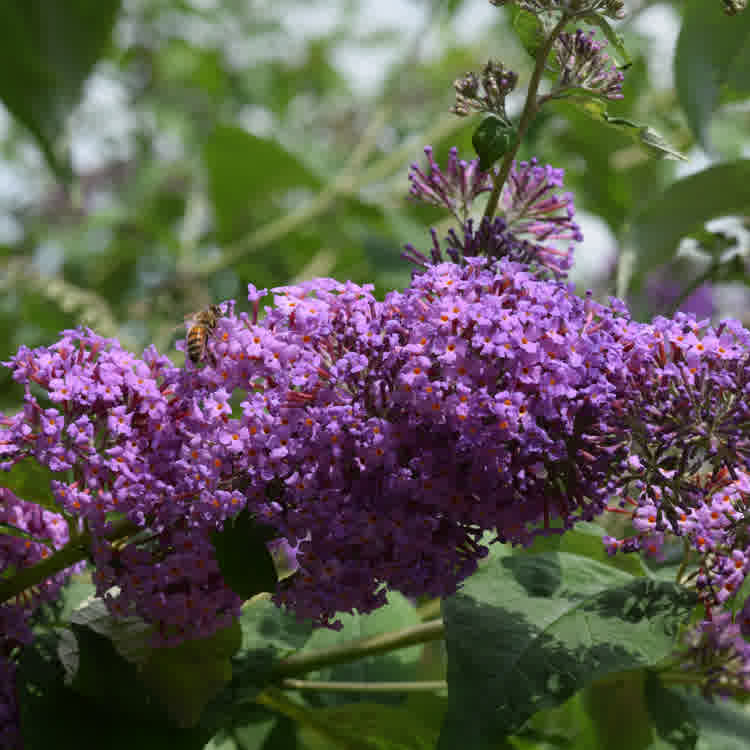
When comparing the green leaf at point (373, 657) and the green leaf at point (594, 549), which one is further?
the green leaf at point (373, 657)

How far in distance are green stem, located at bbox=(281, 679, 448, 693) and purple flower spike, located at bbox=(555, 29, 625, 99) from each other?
88 centimetres

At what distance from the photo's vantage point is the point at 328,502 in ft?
3.33

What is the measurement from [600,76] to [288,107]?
3.59 metres

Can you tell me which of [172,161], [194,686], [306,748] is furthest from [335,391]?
[172,161]

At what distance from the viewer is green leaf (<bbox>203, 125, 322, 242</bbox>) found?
119 inches

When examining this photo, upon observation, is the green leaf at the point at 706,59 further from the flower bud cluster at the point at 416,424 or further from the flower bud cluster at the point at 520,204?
the flower bud cluster at the point at 416,424

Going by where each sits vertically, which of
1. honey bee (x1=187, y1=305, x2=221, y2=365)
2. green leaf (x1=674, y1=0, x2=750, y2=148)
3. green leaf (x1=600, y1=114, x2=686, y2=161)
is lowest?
honey bee (x1=187, y1=305, x2=221, y2=365)

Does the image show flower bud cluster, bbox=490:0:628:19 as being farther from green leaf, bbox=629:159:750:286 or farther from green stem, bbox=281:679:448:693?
green stem, bbox=281:679:448:693

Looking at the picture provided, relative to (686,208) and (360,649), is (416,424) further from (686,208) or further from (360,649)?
(686,208)

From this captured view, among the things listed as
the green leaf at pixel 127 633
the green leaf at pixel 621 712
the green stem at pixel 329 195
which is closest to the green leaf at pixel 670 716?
the green leaf at pixel 621 712

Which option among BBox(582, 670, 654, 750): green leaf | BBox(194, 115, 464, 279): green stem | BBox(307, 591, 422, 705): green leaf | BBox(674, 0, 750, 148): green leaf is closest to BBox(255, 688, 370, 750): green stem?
BBox(307, 591, 422, 705): green leaf

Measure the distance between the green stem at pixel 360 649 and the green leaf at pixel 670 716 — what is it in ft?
1.09

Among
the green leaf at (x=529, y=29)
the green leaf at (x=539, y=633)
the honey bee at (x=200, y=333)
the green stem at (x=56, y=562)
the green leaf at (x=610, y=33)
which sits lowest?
the green leaf at (x=539, y=633)

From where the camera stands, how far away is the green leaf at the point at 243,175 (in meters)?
3.02
